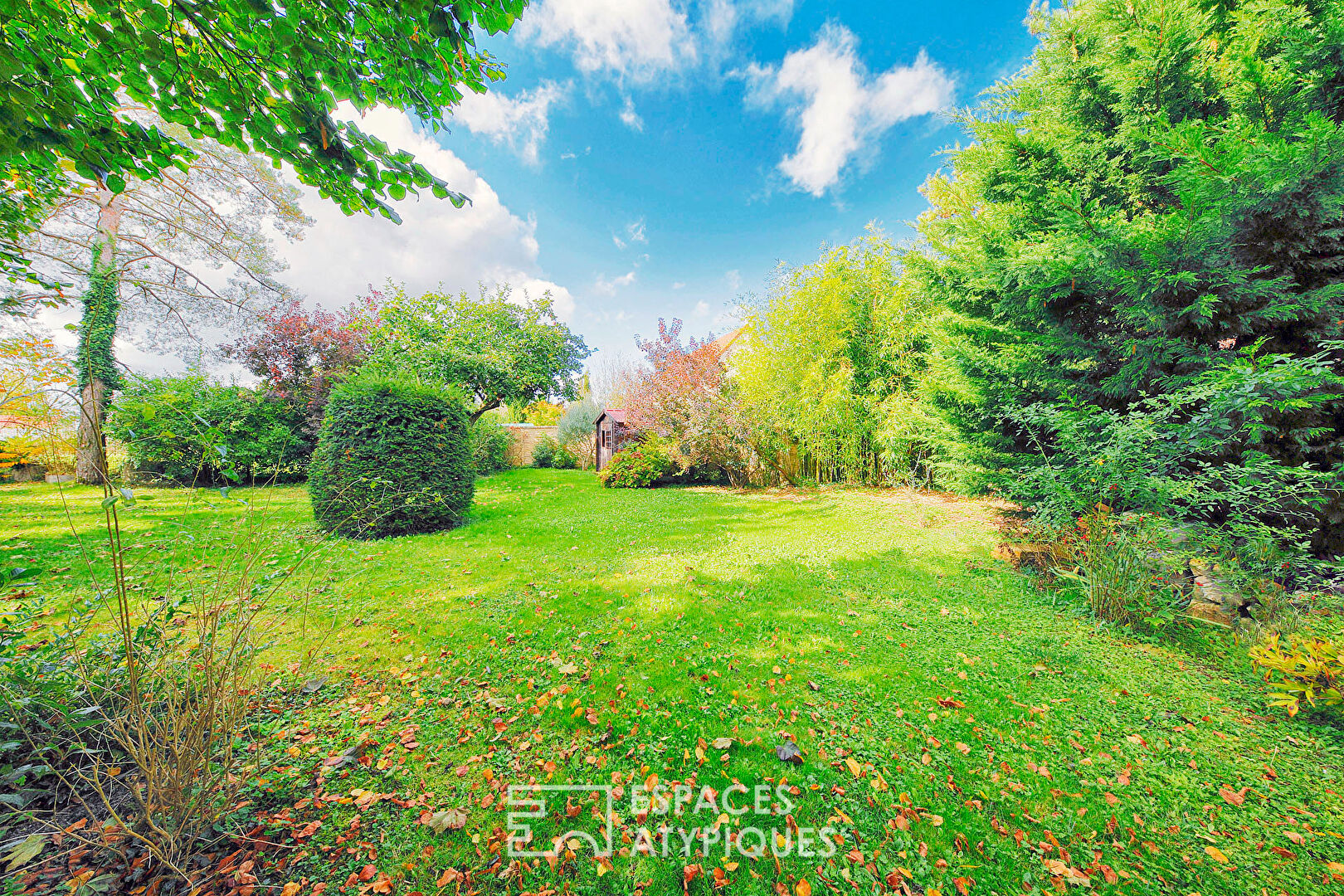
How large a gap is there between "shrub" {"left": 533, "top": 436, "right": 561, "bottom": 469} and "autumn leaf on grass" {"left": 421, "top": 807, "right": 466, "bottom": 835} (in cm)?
1865

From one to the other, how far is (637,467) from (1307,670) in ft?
35.8

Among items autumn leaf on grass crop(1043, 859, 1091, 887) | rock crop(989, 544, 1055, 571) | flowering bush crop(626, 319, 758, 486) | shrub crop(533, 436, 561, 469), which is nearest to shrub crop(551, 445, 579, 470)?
shrub crop(533, 436, 561, 469)

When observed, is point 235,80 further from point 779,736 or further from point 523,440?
point 523,440

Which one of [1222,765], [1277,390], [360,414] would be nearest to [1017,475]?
[1277,390]

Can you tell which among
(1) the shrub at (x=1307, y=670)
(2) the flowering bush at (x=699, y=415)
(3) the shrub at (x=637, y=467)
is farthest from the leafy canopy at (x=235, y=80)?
(3) the shrub at (x=637, y=467)

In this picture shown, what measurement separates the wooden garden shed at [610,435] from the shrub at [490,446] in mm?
4048

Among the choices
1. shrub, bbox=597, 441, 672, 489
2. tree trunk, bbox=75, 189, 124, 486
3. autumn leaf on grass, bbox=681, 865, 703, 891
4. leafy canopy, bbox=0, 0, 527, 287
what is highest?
leafy canopy, bbox=0, 0, 527, 287

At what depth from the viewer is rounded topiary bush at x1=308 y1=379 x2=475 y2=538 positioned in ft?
19.9

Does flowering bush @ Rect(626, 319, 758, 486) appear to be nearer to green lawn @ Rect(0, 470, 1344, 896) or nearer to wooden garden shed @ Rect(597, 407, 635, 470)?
wooden garden shed @ Rect(597, 407, 635, 470)

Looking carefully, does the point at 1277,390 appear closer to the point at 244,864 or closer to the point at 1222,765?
the point at 1222,765

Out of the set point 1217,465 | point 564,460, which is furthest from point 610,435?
point 1217,465

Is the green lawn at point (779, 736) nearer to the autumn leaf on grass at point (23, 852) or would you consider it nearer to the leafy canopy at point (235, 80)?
the autumn leaf on grass at point (23, 852)

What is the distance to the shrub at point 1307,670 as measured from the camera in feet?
7.29

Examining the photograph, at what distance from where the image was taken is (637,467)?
12.2 meters
